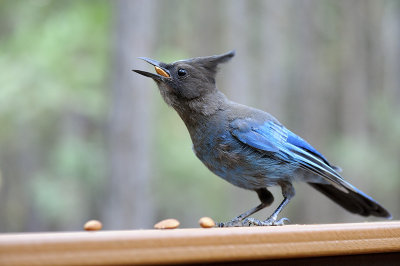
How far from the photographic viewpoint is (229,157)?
3100 mm

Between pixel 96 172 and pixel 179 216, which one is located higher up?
pixel 96 172

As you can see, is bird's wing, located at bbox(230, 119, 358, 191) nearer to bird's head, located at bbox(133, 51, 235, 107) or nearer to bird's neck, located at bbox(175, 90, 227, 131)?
bird's neck, located at bbox(175, 90, 227, 131)

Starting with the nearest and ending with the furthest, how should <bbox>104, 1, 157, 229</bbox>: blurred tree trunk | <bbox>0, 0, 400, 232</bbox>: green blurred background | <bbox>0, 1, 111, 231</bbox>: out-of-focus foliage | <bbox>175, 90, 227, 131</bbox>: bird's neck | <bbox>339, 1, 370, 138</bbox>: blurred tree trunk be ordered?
<bbox>175, 90, 227, 131</bbox>: bird's neck < <bbox>104, 1, 157, 229</bbox>: blurred tree trunk < <bbox>0, 0, 400, 232</bbox>: green blurred background < <bbox>0, 1, 111, 231</bbox>: out-of-focus foliage < <bbox>339, 1, 370, 138</bbox>: blurred tree trunk

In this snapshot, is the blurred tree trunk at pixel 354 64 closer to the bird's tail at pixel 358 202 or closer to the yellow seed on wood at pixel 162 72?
the bird's tail at pixel 358 202

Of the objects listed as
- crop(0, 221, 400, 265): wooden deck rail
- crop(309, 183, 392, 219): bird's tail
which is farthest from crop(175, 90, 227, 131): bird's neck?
crop(0, 221, 400, 265): wooden deck rail

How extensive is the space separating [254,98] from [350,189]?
16.2m

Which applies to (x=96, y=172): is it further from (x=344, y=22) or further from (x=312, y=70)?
(x=344, y=22)

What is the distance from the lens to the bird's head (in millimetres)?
3303

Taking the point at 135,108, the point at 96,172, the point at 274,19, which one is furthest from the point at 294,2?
the point at 135,108

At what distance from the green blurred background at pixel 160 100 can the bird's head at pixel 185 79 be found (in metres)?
4.35

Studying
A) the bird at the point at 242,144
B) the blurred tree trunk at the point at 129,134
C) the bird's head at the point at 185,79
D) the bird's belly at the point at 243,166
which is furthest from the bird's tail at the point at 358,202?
the blurred tree trunk at the point at 129,134

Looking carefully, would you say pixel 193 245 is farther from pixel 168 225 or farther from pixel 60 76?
pixel 60 76

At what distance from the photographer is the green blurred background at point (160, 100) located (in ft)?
26.1

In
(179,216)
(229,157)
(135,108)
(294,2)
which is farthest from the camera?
(179,216)
